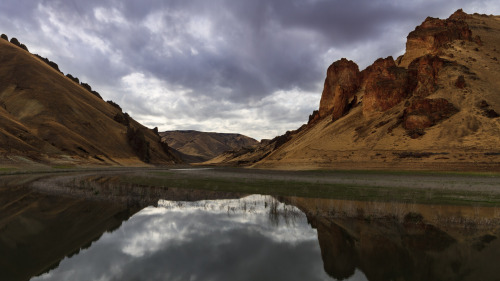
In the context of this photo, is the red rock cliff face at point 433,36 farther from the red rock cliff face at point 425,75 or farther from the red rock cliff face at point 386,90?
the red rock cliff face at point 386,90

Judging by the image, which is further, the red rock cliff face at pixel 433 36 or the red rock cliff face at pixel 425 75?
the red rock cliff face at pixel 433 36

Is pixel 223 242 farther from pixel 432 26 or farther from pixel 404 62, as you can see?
pixel 432 26

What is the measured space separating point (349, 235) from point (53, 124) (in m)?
105

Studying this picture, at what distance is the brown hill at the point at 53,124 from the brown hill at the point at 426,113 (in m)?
58.4

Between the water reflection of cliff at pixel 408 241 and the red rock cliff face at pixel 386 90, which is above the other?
the red rock cliff face at pixel 386 90

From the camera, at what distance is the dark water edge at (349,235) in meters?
8.90

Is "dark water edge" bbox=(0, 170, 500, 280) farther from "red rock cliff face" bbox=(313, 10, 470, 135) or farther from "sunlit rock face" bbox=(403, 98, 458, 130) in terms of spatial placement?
"red rock cliff face" bbox=(313, 10, 470, 135)

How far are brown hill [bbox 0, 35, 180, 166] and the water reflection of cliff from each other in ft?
230

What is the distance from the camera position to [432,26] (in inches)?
4087

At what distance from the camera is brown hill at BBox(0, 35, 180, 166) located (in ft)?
245

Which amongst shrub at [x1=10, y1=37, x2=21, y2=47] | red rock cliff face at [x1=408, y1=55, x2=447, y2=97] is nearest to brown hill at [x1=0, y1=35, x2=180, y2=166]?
shrub at [x1=10, y1=37, x2=21, y2=47]

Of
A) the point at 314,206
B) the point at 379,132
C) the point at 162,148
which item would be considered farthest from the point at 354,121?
the point at 162,148

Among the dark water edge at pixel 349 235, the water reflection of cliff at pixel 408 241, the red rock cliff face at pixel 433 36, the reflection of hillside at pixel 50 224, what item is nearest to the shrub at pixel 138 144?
the reflection of hillside at pixel 50 224

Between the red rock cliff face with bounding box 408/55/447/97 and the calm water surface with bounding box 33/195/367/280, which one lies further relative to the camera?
the red rock cliff face with bounding box 408/55/447/97
